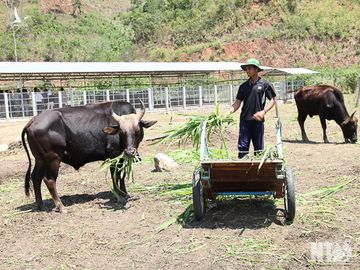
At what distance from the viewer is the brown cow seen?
39.9 ft

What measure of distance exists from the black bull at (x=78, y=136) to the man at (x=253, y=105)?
1.46 m

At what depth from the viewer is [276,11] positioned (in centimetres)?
5294

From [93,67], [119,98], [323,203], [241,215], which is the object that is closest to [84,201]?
[241,215]

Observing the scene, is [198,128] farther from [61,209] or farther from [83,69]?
[83,69]

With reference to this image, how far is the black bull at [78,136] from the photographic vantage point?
668cm

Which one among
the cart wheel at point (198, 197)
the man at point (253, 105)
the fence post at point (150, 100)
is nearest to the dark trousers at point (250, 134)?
the man at point (253, 105)

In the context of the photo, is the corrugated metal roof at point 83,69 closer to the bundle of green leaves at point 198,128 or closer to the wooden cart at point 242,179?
the bundle of green leaves at point 198,128

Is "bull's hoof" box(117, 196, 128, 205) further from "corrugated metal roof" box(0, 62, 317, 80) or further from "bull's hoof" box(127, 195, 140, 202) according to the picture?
"corrugated metal roof" box(0, 62, 317, 80)

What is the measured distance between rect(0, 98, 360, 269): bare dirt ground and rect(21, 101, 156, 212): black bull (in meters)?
0.56

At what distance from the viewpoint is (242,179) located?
5336mm

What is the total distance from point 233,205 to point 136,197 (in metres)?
1.64

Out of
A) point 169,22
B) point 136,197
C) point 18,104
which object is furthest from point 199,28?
point 136,197

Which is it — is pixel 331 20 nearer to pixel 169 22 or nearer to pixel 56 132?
pixel 169 22

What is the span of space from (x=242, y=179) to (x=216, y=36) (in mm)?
49201
